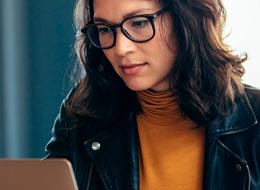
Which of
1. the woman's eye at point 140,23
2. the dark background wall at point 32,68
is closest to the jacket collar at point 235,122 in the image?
the woman's eye at point 140,23

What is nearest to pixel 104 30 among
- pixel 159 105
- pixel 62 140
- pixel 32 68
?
pixel 159 105

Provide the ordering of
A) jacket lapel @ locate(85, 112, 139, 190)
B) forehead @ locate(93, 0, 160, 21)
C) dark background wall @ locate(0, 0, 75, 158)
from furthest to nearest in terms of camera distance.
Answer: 1. dark background wall @ locate(0, 0, 75, 158)
2. jacket lapel @ locate(85, 112, 139, 190)
3. forehead @ locate(93, 0, 160, 21)

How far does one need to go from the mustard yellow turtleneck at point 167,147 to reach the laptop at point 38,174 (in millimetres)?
396

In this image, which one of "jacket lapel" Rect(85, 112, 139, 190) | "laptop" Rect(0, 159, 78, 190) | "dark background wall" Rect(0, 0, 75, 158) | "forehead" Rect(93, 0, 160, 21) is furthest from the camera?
"dark background wall" Rect(0, 0, 75, 158)

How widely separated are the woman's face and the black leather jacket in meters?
0.17

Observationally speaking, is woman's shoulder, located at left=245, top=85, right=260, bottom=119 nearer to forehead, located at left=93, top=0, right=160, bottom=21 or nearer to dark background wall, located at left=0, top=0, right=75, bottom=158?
forehead, located at left=93, top=0, right=160, bottom=21

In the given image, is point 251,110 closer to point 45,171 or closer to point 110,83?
point 110,83

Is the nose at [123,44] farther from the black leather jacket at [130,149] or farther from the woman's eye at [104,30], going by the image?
the black leather jacket at [130,149]

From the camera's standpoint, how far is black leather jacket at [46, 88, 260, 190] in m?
0.99

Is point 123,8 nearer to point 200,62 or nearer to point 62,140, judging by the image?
point 200,62

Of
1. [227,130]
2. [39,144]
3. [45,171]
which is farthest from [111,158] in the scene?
[39,144]

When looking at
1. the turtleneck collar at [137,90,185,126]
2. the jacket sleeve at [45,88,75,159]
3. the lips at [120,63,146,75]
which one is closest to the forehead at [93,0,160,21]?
the lips at [120,63,146,75]

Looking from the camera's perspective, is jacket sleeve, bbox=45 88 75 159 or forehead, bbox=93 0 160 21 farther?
jacket sleeve, bbox=45 88 75 159

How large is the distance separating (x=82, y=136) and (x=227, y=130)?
372 mm
